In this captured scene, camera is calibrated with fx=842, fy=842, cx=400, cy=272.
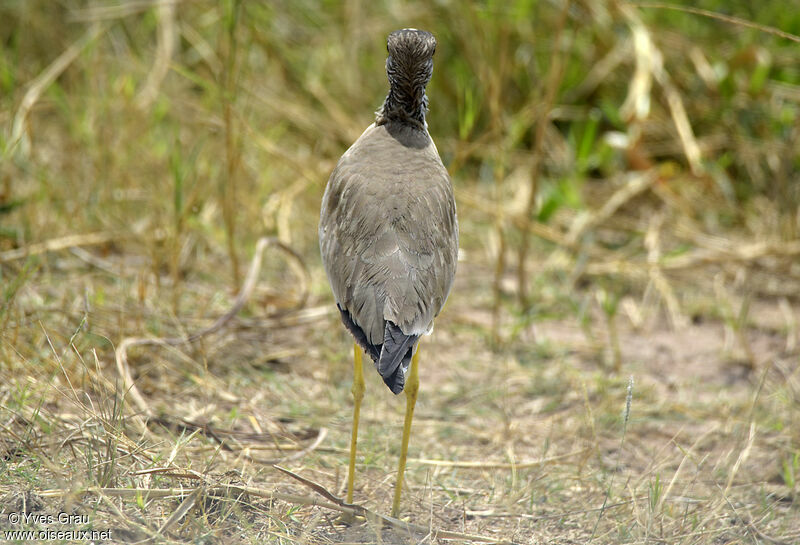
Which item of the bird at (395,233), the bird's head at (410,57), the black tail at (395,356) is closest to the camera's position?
the black tail at (395,356)

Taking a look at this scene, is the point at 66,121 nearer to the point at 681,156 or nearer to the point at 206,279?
the point at 206,279

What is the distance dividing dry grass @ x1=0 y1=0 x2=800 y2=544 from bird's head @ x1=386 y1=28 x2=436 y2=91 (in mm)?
846

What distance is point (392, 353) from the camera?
2730mm

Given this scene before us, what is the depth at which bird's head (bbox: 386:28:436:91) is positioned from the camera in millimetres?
3266

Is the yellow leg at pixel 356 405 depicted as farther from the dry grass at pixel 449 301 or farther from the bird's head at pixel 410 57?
the bird's head at pixel 410 57

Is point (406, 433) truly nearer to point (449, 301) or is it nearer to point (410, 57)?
point (410, 57)

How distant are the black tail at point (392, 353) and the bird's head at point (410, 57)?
3.57ft

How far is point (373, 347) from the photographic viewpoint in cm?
281

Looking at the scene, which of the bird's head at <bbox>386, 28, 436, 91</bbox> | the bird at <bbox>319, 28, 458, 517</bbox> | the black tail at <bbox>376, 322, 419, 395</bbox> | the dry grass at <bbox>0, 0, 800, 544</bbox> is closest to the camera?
the black tail at <bbox>376, 322, 419, 395</bbox>

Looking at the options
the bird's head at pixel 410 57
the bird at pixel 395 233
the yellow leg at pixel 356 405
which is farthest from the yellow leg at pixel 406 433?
the bird's head at pixel 410 57

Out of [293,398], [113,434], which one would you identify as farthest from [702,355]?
[113,434]

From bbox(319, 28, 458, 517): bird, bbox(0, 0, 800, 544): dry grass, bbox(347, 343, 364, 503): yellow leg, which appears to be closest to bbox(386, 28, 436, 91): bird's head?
bbox(319, 28, 458, 517): bird

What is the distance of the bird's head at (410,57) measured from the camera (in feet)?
10.7

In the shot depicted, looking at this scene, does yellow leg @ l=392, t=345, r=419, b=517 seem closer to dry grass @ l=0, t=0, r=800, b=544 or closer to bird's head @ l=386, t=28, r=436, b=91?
dry grass @ l=0, t=0, r=800, b=544
